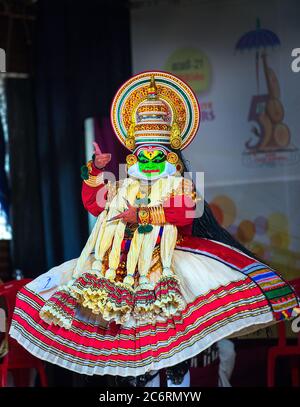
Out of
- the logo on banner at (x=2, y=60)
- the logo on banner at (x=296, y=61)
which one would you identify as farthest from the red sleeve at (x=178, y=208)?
the logo on banner at (x=2, y=60)

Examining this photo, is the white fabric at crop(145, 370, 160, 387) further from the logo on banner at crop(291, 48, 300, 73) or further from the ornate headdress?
the logo on banner at crop(291, 48, 300, 73)

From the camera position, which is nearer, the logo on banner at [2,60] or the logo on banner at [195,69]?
the logo on banner at [2,60]

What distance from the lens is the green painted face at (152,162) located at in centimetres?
477

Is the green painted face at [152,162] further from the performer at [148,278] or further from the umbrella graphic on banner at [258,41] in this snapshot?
the umbrella graphic on banner at [258,41]

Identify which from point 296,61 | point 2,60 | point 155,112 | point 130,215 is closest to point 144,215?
point 130,215

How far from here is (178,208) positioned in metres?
4.63

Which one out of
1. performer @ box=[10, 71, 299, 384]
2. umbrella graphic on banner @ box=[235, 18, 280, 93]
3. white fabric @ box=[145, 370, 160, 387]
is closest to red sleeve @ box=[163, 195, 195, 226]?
performer @ box=[10, 71, 299, 384]

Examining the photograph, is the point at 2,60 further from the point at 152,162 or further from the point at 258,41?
the point at 152,162

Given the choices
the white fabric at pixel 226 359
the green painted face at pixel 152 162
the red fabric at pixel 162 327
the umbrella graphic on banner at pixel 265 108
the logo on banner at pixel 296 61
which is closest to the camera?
the red fabric at pixel 162 327

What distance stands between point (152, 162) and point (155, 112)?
26 cm

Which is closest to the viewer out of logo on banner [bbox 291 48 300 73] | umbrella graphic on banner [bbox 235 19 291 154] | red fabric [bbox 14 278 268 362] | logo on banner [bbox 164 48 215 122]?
red fabric [bbox 14 278 268 362]

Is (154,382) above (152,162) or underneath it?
underneath

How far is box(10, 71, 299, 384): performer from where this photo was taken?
14.6 ft

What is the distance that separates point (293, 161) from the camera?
6164 millimetres
